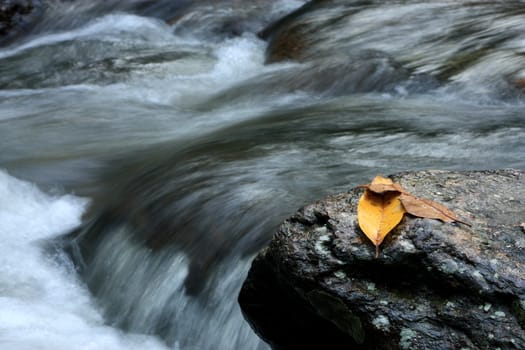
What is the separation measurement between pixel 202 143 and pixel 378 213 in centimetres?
276

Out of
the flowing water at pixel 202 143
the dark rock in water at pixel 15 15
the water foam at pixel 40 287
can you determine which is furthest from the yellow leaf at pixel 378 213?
the dark rock in water at pixel 15 15

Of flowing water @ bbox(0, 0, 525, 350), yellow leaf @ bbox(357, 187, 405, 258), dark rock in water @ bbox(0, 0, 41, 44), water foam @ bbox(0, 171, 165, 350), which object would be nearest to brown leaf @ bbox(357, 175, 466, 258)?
yellow leaf @ bbox(357, 187, 405, 258)

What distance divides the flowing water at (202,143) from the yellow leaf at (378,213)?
0.75m

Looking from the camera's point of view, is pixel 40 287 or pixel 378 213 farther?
pixel 40 287

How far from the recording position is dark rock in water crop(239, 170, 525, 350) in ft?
6.46

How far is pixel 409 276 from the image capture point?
2102mm

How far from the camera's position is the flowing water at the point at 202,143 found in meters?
3.25

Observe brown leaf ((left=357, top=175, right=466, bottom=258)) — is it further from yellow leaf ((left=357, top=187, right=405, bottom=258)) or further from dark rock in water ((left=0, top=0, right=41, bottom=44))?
dark rock in water ((left=0, top=0, right=41, bottom=44))

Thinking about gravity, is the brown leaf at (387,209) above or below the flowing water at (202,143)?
above

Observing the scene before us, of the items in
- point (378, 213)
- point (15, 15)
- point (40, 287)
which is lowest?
point (40, 287)

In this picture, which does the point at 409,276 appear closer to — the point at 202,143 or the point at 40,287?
the point at 40,287

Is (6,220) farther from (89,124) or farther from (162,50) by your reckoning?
(162,50)

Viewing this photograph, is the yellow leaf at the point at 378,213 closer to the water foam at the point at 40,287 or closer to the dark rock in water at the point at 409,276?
the dark rock in water at the point at 409,276

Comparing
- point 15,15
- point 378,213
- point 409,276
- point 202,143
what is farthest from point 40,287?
point 15,15
